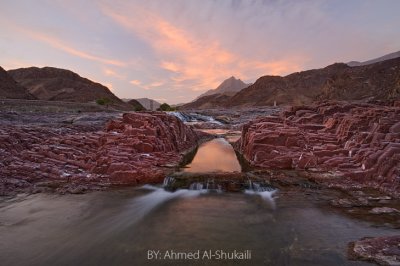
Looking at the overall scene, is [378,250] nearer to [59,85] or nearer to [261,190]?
[261,190]

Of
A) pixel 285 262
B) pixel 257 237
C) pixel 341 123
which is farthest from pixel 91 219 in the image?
pixel 341 123

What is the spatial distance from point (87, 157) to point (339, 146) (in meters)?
13.2

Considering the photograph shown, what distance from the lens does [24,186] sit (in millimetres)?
12109

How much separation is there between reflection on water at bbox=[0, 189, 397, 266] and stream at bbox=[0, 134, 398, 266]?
0.02m

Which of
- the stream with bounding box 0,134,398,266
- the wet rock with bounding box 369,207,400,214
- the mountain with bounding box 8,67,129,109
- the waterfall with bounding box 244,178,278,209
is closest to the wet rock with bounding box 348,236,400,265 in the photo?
the stream with bounding box 0,134,398,266

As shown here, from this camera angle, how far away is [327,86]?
101562mm

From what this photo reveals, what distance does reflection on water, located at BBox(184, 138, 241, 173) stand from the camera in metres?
15.7

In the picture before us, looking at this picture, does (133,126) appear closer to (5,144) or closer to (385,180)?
(5,144)

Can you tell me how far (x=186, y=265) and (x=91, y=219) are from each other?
13.5 feet

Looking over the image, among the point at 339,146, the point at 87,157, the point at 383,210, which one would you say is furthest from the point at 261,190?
the point at 87,157

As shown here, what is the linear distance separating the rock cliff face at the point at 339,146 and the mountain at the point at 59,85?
8878 centimetres

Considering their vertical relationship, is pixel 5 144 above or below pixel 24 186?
above

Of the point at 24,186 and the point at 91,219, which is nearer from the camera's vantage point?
the point at 91,219

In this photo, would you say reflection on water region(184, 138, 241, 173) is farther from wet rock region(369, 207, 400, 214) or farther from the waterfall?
wet rock region(369, 207, 400, 214)
